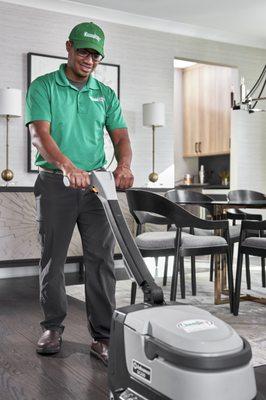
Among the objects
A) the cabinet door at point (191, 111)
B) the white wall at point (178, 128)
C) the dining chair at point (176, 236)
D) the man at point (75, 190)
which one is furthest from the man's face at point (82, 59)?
the white wall at point (178, 128)

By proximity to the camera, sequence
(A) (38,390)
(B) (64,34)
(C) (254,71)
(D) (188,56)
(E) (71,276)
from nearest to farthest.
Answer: (A) (38,390), (E) (71,276), (B) (64,34), (D) (188,56), (C) (254,71)

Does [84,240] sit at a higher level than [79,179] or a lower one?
lower

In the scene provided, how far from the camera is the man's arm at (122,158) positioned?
1.97 metres

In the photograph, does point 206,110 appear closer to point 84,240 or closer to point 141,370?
point 84,240

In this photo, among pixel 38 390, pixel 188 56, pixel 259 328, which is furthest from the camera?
pixel 188 56

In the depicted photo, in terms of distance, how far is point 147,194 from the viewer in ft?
10.1

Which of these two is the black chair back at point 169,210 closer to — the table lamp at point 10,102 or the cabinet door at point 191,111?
the table lamp at point 10,102

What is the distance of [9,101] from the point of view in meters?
4.56

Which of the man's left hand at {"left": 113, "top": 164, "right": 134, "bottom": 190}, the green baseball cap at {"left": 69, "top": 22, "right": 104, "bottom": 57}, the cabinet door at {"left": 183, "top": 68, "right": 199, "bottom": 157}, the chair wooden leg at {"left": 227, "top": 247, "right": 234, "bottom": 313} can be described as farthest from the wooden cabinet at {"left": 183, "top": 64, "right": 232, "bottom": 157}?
the man's left hand at {"left": 113, "top": 164, "right": 134, "bottom": 190}

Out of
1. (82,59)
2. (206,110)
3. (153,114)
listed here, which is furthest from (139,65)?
(82,59)

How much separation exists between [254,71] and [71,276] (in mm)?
3417

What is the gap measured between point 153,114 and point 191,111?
2496 millimetres

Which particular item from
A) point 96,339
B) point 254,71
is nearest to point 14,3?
point 254,71

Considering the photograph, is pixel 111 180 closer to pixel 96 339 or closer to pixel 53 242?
pixel 53 242
